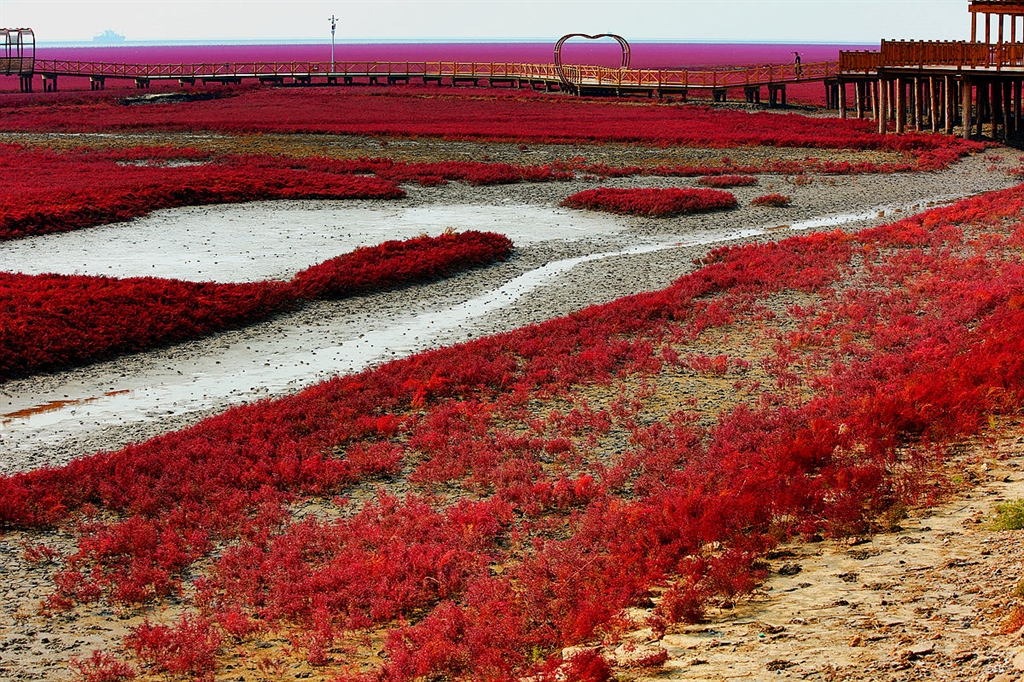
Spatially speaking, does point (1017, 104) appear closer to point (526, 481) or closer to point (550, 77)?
point (526, 481)

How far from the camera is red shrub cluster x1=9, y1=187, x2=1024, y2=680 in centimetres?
887

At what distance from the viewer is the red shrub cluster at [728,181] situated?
38.1 m

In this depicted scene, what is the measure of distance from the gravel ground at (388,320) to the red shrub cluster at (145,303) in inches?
16.2

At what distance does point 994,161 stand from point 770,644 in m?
38.1

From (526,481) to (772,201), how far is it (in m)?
24.0

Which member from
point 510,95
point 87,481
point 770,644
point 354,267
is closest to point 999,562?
point 770,644

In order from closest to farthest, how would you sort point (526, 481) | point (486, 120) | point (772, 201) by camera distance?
point (526, 481) < point (772, 201) < point (486, 120)

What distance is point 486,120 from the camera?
204ft

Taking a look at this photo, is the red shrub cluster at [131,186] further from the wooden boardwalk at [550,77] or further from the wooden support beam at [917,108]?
the wooden boardwalk at [550,77]

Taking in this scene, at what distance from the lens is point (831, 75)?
69938 millimetres

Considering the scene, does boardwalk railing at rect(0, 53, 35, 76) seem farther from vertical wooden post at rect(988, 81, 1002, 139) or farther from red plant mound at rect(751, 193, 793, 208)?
red plant mound at rect(751, 193, 793, 208)

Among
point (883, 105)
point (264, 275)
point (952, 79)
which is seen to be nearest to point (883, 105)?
point (883, 105)

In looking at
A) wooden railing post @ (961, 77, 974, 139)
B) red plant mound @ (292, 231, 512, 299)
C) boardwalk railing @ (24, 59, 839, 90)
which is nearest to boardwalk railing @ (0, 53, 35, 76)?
boardwalk railing @ (24, 59, 839, 90)

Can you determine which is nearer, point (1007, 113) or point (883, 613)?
point (883, 613)
